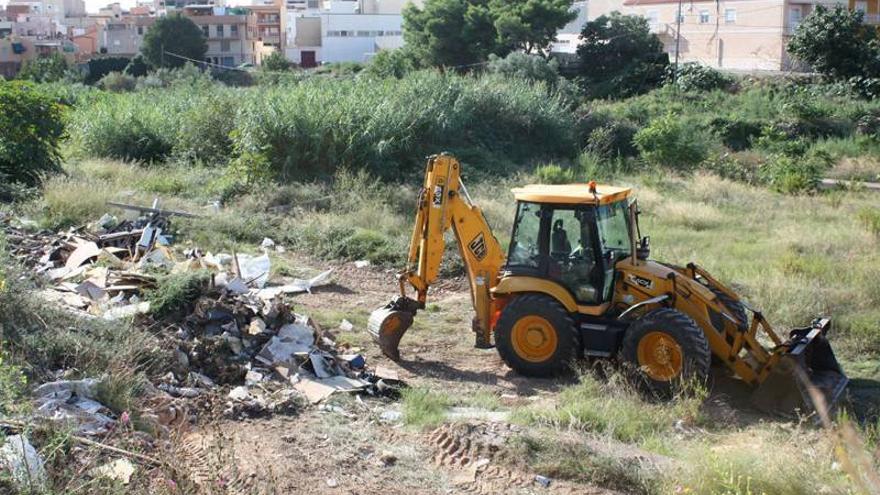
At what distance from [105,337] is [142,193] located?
1011 cm

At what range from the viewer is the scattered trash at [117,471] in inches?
228

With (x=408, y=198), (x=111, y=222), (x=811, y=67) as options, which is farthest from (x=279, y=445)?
(x=811, y=67)

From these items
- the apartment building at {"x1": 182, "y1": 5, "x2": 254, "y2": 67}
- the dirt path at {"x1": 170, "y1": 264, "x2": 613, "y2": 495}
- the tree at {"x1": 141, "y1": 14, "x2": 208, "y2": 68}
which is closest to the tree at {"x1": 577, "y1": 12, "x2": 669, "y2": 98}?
the tree at {"x1": 141, "y1": 14, "x2": 208, "y2": 68}

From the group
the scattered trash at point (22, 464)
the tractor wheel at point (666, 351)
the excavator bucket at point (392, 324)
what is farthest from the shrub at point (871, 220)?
→ the scattered trash at point (22, 464)

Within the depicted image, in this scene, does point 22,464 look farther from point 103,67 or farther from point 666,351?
point 103,67

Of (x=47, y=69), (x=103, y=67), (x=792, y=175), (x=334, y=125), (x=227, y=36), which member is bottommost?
(x=792, y=175)

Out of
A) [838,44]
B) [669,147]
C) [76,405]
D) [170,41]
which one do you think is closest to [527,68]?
[669,147]

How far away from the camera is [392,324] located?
1053cm

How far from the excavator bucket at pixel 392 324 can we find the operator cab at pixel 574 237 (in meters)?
1.27

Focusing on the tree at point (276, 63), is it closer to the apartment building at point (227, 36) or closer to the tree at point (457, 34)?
the tree at point (457, 34)

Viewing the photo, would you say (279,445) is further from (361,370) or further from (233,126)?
(233,126)

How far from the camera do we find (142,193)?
1838 centimetres

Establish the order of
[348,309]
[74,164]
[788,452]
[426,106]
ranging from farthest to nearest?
[426,106] → [74,164] → [348,309] → [788,452]

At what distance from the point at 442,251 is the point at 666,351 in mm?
2615
